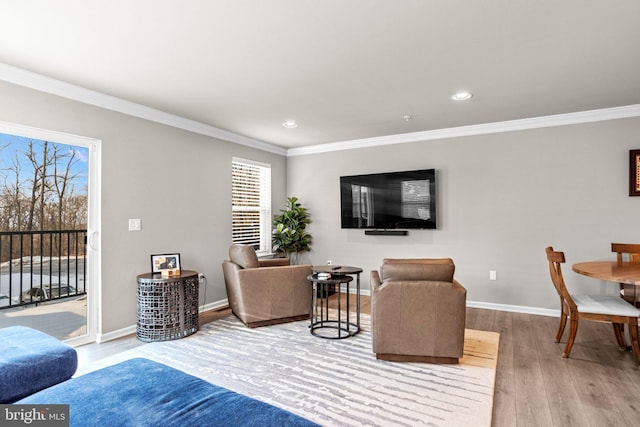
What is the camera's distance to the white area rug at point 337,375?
214 centimetres

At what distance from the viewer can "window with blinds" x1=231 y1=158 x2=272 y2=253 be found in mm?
5270

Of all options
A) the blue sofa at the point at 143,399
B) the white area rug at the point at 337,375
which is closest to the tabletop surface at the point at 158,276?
the white area rug at the point at 337,375

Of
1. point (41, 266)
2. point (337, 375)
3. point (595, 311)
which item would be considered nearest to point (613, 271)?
point (595, 311)

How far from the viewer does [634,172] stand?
12.7ft

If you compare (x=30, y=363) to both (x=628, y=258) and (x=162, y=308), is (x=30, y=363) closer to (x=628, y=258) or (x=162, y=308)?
(x=162, y=308)

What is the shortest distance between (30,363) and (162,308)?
1626mm

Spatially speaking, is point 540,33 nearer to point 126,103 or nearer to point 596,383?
point 596,383

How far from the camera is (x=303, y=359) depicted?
292cm

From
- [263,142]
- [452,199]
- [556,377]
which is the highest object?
[263,142]

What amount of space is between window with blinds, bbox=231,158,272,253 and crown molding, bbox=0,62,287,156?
55cm

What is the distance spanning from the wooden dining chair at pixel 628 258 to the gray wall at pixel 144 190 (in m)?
4.55

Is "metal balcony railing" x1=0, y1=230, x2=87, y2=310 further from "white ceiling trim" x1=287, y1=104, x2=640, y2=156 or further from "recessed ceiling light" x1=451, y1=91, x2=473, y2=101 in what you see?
"recessed ceiling light" x1=451, y1=91, x2=473, y2=101

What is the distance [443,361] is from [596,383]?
1.05 m

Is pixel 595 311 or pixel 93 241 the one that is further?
pixel 93 241
